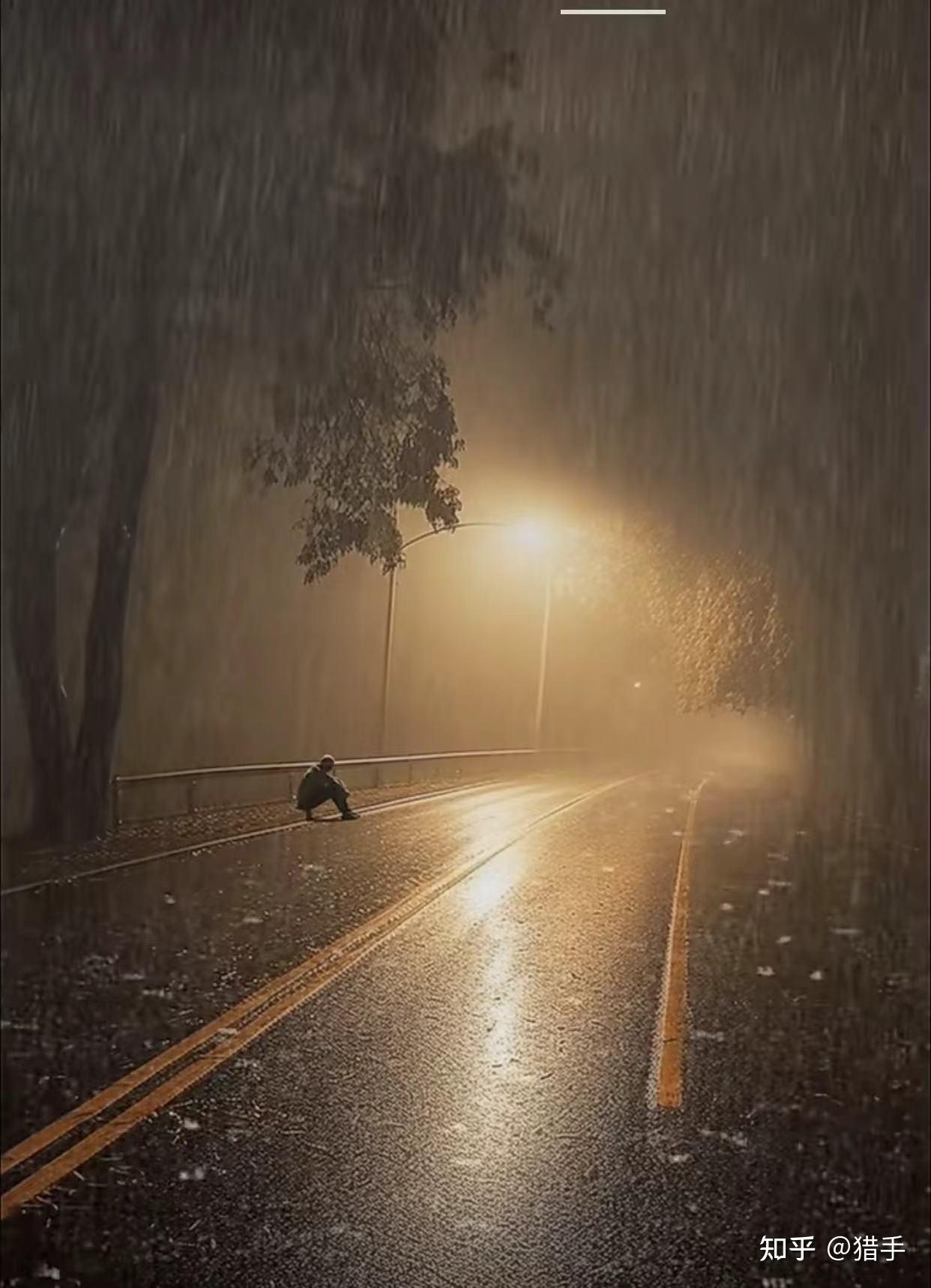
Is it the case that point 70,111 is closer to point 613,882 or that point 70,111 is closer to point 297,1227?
point 297,1227

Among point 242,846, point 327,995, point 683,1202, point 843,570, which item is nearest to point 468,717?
point 242,846

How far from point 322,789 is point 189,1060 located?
998cm

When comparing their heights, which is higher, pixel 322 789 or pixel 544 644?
pixel 544 644

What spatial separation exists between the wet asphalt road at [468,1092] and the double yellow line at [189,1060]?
9cm

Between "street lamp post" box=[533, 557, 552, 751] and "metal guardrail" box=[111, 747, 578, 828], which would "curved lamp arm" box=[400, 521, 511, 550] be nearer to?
"street lamp post" box=[533, 557, 552, 751]

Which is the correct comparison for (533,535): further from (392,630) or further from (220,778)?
(220,778)

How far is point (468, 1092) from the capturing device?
600 centimetres

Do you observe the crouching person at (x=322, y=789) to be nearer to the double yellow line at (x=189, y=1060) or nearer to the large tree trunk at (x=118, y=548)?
the double yellow line at (x=189, y=1060)

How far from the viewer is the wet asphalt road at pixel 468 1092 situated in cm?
415

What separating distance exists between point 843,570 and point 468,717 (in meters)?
15.3

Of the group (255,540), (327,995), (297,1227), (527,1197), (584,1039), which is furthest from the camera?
(255,540)

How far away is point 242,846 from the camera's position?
15.3m

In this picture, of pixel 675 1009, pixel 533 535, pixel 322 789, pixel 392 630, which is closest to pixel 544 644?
pixel 392 630

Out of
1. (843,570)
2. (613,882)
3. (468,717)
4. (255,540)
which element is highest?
(843,570)
